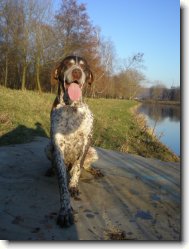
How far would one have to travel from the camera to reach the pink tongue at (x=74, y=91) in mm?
4305

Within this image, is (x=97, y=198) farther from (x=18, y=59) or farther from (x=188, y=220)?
(x=18, y=59)

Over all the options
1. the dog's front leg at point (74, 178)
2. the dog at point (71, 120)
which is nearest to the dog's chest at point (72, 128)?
the dog at point (71, 120)

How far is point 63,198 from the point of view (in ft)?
12.1

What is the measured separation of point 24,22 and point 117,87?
15.4m

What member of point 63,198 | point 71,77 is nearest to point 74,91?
point 71,77

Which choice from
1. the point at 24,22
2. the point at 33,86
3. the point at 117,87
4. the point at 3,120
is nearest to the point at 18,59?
the point at 33,86

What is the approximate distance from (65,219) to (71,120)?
1364mm

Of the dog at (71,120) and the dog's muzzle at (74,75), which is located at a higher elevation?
the dog's muzzle at (74,75)

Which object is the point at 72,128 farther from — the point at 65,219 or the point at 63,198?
the point at 65,219

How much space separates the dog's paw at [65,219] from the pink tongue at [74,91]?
4.79 feet

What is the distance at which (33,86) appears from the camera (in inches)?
1153

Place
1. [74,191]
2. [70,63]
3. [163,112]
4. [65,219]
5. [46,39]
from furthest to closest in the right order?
[46,39] → [163,112] → [70,63] → [74,191] → [65,219]

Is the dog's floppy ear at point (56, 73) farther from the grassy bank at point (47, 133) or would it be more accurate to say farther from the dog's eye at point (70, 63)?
the grassy bank at point (47, 133)

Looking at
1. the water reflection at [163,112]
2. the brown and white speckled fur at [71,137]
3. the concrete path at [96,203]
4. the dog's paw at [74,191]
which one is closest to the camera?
the concrete path at [96,203]
